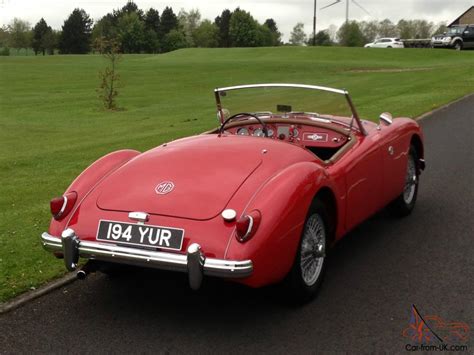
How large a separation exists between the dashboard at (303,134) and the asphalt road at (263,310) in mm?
907

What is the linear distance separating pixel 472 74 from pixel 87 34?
9005cm

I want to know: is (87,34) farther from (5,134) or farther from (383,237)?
(383,237)

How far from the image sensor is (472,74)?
2438cm

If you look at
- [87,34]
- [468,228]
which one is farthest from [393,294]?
[87,34]

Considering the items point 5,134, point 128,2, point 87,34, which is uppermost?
point 128,2

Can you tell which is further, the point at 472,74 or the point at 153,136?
the point at 472,74

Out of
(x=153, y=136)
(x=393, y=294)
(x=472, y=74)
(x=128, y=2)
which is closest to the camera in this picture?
(x=393, y=294)

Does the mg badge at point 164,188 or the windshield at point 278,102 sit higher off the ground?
the windshield at point 278,102

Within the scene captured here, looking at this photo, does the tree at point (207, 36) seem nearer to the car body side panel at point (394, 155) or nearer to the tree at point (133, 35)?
the tree at point (133, 35)

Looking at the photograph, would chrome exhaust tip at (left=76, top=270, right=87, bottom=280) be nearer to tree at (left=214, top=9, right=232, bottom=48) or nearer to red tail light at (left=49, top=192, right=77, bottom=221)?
red tail light at (left=49, top=192, right=77, bottom=221)

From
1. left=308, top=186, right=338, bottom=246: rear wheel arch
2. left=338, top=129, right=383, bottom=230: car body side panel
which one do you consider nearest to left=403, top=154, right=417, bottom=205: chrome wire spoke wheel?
left=338, top=129, right=383, bottom=230: car body side panel

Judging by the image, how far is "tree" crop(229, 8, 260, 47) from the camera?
358 ft

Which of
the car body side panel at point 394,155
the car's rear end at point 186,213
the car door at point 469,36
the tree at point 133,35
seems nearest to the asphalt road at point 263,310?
the car's rear end at point 186,213

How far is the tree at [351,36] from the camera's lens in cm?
9088
